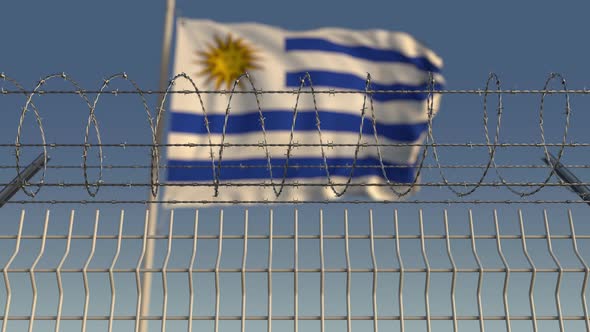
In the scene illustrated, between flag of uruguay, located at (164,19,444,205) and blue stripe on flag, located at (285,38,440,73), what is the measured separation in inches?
0.8

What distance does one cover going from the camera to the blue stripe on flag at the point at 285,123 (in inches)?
486

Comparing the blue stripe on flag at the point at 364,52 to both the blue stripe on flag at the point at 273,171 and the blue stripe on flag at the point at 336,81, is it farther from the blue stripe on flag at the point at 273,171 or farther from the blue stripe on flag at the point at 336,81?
the blue stripe on flag at the point at 273,171

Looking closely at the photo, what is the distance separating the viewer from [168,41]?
40.3 ft

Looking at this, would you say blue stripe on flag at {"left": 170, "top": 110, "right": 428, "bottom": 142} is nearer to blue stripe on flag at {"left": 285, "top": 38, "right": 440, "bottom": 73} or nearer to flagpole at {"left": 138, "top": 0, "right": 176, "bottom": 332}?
flagpole at {"left": 138, "top": 0, "right": 176, "bottom": 332}

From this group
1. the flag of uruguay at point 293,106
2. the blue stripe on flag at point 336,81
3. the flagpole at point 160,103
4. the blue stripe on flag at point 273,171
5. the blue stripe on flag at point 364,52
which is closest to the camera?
the flagpole at point 160,103

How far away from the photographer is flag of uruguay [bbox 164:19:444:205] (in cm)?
1214

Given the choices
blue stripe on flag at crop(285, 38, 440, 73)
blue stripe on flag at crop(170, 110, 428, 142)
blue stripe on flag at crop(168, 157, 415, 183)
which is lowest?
blue stripe on flag at crop(168, 157, 415, 183)

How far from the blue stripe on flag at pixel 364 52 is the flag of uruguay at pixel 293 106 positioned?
0.07 ft

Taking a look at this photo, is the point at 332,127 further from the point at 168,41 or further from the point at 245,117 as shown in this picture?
the point at 168,41

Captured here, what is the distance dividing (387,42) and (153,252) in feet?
22.1

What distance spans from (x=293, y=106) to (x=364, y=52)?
6.89 ft

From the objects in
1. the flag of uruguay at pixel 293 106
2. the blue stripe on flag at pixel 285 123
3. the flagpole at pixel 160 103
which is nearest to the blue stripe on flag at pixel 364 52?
the flag of uruguay at pixel 293 106

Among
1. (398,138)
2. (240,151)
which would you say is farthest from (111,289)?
(398,138)

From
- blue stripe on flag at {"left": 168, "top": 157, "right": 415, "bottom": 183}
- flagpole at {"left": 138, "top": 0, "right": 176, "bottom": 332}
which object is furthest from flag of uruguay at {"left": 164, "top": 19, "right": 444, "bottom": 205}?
flagpole at {"left": 138, "top": 0, "right": 176, "bottom": 332}
